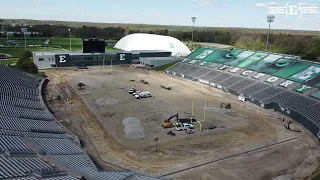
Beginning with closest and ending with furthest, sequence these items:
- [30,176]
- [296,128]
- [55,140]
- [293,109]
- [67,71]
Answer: [30,176]
[55,140]
[296,128]
[293,109]
[67,71]

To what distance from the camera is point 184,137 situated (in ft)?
129

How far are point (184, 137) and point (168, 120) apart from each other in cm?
598

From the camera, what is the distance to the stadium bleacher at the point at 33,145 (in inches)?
701

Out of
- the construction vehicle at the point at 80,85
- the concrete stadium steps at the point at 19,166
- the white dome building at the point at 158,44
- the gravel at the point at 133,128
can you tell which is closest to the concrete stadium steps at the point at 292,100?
the gravel at the point at 133,128

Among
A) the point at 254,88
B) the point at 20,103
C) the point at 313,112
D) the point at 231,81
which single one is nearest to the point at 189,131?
the point at 313,112

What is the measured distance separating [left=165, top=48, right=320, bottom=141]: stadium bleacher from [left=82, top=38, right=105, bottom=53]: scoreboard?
2553cm

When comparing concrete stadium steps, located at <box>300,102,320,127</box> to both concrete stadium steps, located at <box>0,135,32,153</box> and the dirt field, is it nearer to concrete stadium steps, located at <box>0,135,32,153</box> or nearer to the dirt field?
the dirt field

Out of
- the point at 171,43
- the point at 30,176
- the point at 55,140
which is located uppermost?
the point at 171,43

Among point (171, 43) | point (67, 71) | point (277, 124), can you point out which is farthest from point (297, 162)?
point (171, 43)

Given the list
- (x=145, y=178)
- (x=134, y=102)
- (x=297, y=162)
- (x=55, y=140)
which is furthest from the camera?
(x=134, y=102)

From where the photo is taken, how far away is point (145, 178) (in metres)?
18.5

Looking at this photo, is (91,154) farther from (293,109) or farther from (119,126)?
(293,109)

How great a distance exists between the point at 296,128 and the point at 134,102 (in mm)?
31366

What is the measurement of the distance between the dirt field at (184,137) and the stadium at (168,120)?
14 cm
